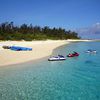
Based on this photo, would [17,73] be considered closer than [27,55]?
Yes

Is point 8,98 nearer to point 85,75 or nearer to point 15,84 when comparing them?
point 15,84

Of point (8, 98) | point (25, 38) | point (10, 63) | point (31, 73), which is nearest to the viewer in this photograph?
point (8, 98)

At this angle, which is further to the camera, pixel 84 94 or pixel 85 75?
pixel 85 75

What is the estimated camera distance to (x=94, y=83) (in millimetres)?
29266

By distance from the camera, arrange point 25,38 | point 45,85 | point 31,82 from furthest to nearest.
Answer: point 25,38 → point 31,82 → point 45,85

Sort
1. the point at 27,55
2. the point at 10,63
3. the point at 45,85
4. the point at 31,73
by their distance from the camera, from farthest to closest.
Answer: the point at 27,55, the point at 10,63, the point at 31,73, the point at 45,85

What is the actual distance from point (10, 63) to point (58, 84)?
1894 cm

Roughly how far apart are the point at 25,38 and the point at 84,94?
128146 millimetres

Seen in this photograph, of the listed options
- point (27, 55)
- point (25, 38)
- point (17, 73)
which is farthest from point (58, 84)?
point (25, 38)

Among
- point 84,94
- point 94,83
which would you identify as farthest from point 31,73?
point 84,94

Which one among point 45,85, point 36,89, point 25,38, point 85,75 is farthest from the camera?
point 25,38

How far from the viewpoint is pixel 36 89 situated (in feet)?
88.7

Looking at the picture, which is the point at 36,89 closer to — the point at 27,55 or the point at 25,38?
the point at 27,55

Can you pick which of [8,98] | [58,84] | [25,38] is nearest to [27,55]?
[58,84]
